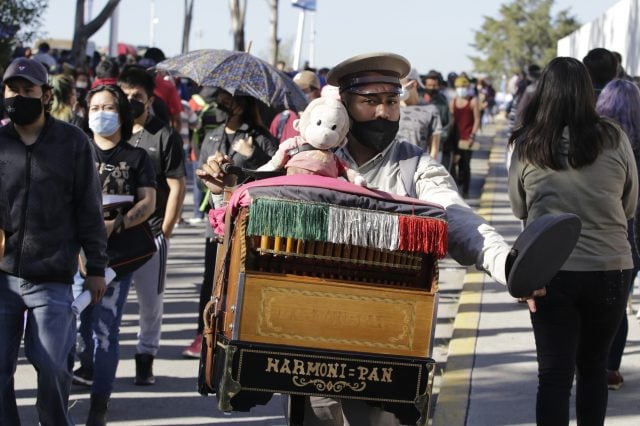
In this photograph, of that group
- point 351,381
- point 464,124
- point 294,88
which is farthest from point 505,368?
point 464,124

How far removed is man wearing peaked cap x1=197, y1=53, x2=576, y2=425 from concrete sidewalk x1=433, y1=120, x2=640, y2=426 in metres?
2.77

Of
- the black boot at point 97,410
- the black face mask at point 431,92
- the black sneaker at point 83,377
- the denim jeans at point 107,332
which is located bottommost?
the black sneaker at point 83,377

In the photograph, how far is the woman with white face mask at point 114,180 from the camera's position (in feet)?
22.5

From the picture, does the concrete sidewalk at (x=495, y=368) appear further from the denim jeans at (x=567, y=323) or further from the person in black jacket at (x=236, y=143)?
the person in black jacket at (x=236, y=143)

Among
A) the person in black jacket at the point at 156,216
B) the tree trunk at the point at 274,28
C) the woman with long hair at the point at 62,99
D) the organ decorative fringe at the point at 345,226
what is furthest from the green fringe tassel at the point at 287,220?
the tree trunk at the point at 274,28

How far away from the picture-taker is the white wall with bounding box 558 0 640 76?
15.5 meters

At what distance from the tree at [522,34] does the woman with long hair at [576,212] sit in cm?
7533

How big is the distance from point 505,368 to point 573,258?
300cm

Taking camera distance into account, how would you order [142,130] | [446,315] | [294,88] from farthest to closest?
[446,315] < [294,88] < [142,130]

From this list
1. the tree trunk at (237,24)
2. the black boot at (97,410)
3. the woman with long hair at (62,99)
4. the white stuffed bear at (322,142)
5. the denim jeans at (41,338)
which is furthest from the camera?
the tree trunk at (237,24)

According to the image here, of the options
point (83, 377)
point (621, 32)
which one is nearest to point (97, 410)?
point (83, 377)

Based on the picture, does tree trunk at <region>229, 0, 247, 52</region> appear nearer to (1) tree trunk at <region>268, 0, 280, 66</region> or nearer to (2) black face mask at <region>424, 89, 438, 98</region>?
(1) tree trunk at <region>268, 0, 280, 66</region>

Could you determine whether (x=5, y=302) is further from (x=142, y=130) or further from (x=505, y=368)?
(x=505, y=368)

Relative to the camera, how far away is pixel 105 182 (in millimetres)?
6922
